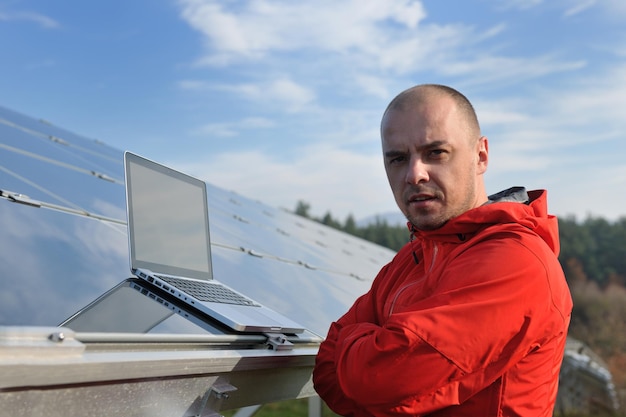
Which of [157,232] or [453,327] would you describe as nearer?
[453,327]

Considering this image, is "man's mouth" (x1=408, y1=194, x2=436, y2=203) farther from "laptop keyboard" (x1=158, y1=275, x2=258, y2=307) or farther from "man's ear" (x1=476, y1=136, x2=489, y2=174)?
"laptop keyboard" (x1=158, y1=275, x2=258, y2=307)

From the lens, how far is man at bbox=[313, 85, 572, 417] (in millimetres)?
1740

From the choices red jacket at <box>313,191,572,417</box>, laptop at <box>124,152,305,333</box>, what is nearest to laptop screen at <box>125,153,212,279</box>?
laptop at <box>124,152,305,333</box>

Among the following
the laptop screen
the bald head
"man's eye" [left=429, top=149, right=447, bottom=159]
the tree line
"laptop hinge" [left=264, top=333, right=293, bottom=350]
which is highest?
the bald head

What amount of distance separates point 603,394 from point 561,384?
8.22 ft

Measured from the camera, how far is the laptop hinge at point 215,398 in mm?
1806

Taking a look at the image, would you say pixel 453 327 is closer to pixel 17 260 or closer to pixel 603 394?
pixel 17 260

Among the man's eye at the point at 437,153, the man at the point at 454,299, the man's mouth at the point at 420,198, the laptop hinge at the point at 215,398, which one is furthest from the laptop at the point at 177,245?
the man's eye at the point at 437,153

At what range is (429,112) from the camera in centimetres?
206

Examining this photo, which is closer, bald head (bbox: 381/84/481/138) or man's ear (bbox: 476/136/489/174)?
bald head (bbox: 381/84/481/138)

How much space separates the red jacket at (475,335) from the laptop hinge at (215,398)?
13.2 inches

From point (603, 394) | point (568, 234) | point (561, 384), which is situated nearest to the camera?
point (561, 384)

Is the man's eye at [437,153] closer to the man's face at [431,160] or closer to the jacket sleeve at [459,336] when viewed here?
the man's face at [431,160]

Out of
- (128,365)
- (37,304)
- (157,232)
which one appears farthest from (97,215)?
(128,365)
